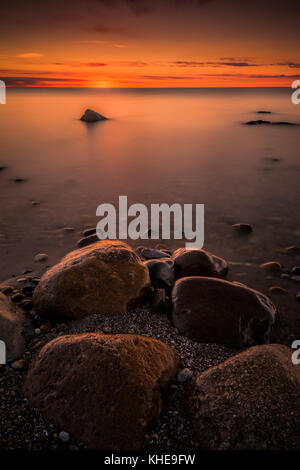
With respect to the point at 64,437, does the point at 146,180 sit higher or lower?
higher

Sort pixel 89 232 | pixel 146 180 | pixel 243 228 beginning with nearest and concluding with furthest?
1. pixel 89 232
2. pixel 243 228
3. pixel 146 180

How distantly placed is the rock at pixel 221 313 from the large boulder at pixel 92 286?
438mm

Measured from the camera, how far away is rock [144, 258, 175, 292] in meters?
3.27

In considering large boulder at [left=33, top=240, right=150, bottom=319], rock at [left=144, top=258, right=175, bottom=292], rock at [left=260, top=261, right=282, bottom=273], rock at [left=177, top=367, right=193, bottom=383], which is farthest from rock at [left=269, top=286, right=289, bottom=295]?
rock at [left=177, top=367, right=193, bottom=383]

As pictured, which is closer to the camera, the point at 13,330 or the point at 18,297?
the point at 13,330

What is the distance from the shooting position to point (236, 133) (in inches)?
613

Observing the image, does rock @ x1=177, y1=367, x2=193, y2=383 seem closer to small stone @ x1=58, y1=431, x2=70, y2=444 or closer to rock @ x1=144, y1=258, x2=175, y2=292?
small stone @ x1=58, y1=431, x2=70, y2=444

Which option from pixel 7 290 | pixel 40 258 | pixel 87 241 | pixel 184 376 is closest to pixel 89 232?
pixel 87 241

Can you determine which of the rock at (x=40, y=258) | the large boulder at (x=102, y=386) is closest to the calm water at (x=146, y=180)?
the rock at (x=40, y=258)

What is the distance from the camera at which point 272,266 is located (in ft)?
13.4

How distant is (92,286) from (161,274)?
2.73ft

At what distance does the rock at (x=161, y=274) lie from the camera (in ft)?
10.7

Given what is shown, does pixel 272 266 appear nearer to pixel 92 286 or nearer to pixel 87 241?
pixel 92 286

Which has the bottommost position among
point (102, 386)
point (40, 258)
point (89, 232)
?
point (102, 386)
